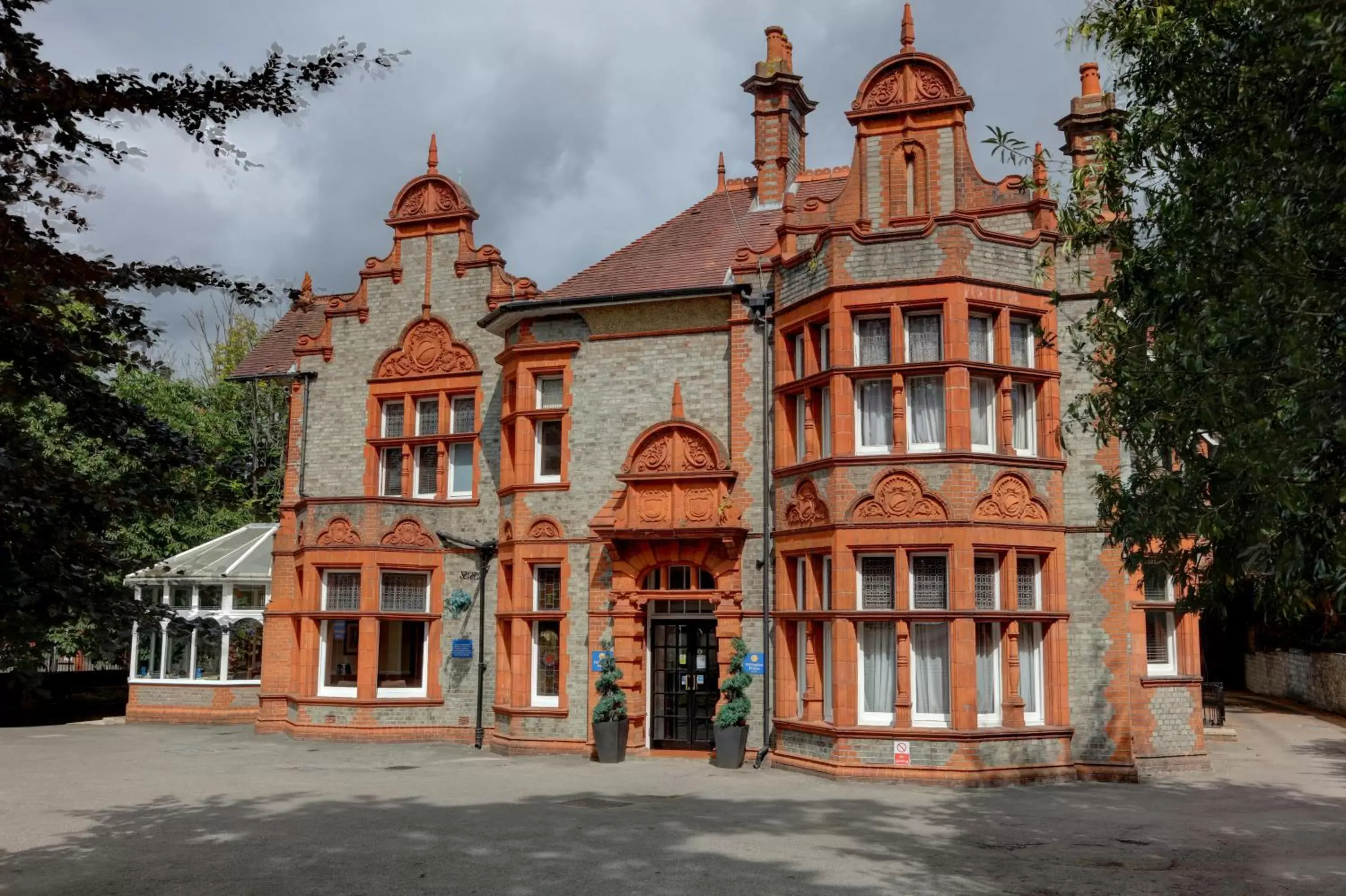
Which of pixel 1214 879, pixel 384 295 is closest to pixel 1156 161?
pixel 1214 879

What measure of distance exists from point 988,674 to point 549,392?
8.90 m

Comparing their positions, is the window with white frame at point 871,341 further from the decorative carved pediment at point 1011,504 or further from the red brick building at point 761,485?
the decorative carved pediment at point 1011,504

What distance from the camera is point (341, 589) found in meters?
21.4

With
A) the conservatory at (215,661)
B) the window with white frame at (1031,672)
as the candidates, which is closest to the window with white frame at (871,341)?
the window with white frame at (1031,672)

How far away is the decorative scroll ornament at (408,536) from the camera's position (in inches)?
832

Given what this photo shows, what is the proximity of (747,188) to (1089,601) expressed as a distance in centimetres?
1057

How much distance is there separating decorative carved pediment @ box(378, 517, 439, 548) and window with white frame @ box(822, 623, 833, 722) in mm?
7876

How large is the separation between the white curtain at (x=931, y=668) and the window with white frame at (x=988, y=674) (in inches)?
20.7

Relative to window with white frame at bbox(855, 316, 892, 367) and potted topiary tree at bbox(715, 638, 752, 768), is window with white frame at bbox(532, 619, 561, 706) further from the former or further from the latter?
window with white frame at bbox(855, 316, 892, 367)

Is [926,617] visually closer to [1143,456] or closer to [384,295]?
[1143,456]

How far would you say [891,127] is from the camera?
17.7 meters

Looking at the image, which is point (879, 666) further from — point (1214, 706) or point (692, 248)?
point (1214, 706)

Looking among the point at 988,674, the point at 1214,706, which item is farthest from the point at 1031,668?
the point at 1214,706

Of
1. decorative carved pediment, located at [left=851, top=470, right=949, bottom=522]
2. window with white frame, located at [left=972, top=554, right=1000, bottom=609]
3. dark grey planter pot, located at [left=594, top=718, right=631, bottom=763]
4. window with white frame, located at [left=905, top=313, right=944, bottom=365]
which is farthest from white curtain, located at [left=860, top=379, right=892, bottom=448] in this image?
dark grey planter pot, located at [left=594, top=718, right=631, bottom=763]
